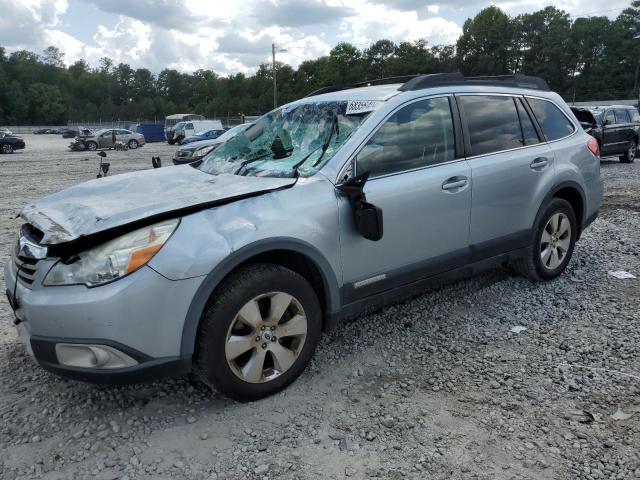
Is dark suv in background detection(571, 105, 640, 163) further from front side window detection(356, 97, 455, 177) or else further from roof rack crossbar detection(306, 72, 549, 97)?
front side window detection(356, 97, 455, 177)

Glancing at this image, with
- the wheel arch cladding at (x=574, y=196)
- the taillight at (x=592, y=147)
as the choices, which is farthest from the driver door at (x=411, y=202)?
the taillight at (x=592, y=147)

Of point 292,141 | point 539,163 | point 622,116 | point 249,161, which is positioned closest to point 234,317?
point 249,161

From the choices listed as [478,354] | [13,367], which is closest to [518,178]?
[478,354]

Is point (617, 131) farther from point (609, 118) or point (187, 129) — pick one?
point (187, 129)

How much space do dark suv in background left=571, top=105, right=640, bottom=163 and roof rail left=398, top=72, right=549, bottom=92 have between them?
10.6 metres

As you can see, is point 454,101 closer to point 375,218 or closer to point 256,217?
point 375,218

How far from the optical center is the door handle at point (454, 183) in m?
→ 3.67

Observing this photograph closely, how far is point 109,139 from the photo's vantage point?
35.1 meters

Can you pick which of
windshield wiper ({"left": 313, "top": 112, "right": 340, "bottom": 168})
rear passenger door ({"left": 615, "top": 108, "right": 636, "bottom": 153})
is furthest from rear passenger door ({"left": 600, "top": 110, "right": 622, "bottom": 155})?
windshield wiper ({"left": 313, "top": 112, "right": 340, "bottom": 168})

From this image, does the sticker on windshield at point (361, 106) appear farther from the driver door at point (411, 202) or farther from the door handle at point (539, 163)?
the door handle at point (539, 163)

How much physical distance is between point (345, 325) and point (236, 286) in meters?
1.48

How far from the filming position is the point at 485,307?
4.35 m

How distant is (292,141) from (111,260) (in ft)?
5.47

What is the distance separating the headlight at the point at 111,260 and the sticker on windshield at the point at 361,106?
159 cm
